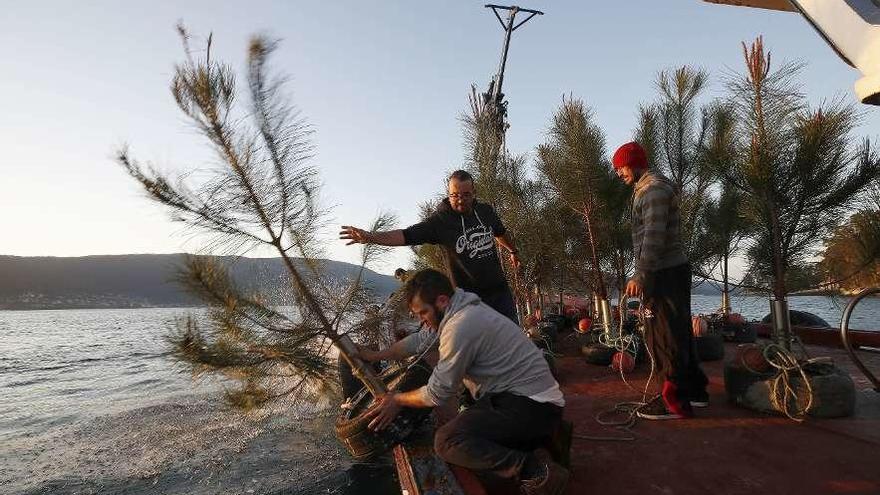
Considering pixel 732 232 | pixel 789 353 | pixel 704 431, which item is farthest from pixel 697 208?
pixel 704 431

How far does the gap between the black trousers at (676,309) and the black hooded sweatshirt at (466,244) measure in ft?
3.67

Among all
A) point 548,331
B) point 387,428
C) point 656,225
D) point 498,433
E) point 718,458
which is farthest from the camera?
point 548,331

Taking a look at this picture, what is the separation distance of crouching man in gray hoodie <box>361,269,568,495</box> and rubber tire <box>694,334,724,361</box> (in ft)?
12.5

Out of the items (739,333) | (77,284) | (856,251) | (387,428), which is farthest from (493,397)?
(77,284)

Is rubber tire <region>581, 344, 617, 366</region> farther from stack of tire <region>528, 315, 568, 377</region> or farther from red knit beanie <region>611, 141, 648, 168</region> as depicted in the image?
red knit beanie <region>611, 141, 648, 168</region>

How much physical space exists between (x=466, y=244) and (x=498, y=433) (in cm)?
182

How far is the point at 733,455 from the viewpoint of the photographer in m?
2.58

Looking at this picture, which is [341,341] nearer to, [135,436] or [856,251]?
[856,251]

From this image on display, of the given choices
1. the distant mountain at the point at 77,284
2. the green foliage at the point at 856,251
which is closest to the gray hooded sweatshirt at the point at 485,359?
the green foliage at the point at 856,251

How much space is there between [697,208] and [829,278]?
3439 mm

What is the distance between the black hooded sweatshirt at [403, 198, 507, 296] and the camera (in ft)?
12.4

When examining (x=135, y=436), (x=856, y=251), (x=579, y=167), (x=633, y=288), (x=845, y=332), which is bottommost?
(x=135, y=436)

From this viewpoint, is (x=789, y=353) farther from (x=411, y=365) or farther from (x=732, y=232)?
(x=732, y=232)

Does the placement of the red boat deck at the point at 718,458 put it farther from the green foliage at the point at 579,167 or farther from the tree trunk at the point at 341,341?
the green foliage at the point at 579,167
